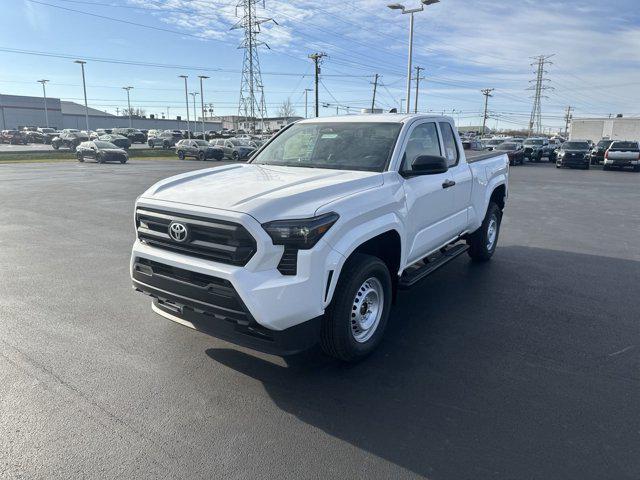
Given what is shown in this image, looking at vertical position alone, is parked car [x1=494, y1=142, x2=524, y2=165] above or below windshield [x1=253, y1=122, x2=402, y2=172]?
below

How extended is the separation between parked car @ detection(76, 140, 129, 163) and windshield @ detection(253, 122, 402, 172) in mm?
29972

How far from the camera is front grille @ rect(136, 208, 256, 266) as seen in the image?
10.5ft

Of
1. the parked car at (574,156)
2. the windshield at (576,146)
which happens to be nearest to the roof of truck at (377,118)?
the parked car at (574,156)

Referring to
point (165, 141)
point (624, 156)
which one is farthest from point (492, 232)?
point (165, 141)

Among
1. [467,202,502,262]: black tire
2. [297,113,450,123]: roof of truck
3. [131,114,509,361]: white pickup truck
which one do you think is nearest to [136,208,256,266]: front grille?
[131,114,509,361]: white pickup truck

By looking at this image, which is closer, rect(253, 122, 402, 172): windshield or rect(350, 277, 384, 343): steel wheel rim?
rect(350, 277, 384, 343): steel wheel rim

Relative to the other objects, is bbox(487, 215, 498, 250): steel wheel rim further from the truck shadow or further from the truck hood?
the truck hood

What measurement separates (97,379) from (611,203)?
1506 cm

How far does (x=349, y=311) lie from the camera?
3586 mm

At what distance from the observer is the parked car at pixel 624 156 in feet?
88.5

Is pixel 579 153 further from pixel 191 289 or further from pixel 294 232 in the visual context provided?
pixel 191 289

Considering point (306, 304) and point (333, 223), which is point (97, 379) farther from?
point (333, 223)

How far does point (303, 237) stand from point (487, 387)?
6.07 ft

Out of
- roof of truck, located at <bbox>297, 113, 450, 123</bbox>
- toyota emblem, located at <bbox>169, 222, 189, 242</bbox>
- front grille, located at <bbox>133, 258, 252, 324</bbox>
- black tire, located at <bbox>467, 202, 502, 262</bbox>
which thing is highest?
roof of truck, located at <bbox>297, 113, 450, 123</bbox>
